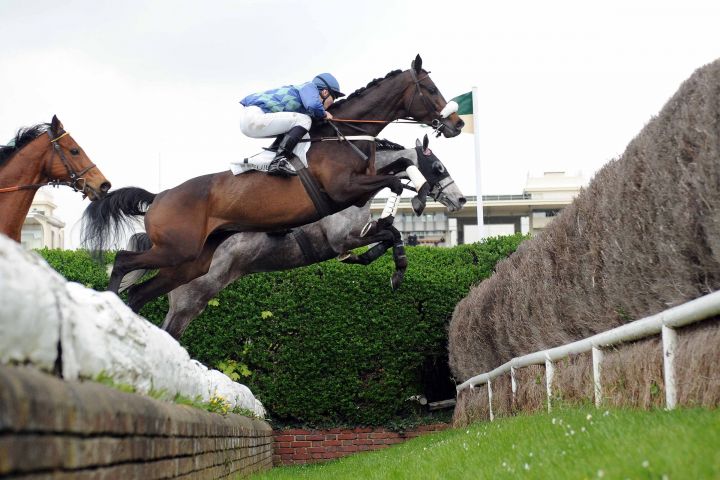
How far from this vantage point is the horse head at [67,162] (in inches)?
361

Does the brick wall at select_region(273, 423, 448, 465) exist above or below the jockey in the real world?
below

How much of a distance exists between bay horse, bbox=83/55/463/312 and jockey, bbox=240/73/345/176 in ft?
0.63

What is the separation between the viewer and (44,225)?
42250 mm

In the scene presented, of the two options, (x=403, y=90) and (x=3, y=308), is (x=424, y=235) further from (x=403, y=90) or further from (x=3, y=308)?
(x=3, y=308)

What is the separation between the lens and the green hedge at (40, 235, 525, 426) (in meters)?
13.3

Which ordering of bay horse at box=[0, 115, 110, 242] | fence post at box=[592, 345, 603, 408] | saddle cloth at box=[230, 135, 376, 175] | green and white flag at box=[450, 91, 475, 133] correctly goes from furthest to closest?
green and white flag at box=[450, 91, 475, 133] < bay horse at box=[0, 115, 110, 242] < saddle cloth at box=[230, 135, 376, 175] < fence post at box=[592, 345, 603, 408]

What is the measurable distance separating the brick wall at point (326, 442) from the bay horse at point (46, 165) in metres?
5.38

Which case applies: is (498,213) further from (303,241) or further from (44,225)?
(303,241)

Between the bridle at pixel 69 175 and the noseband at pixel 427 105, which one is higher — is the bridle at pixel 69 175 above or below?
below

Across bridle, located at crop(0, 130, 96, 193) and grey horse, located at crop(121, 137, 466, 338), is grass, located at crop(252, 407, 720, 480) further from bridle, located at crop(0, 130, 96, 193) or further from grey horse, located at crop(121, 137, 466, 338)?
bridle, located at crop(0, 130, 96, 193)

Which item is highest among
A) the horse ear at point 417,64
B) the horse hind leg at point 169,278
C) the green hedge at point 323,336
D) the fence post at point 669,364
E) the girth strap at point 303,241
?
the horse ear at point 417,64

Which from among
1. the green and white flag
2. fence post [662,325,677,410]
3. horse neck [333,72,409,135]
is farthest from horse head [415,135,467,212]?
the green and white flag

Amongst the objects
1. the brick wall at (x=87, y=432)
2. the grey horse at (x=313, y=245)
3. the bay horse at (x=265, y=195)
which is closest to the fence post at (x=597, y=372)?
the brick wall at (x=87, y=432)

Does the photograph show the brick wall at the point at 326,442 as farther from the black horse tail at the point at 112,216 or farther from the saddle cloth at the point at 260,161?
the saddle cloth at the point at 260,161
